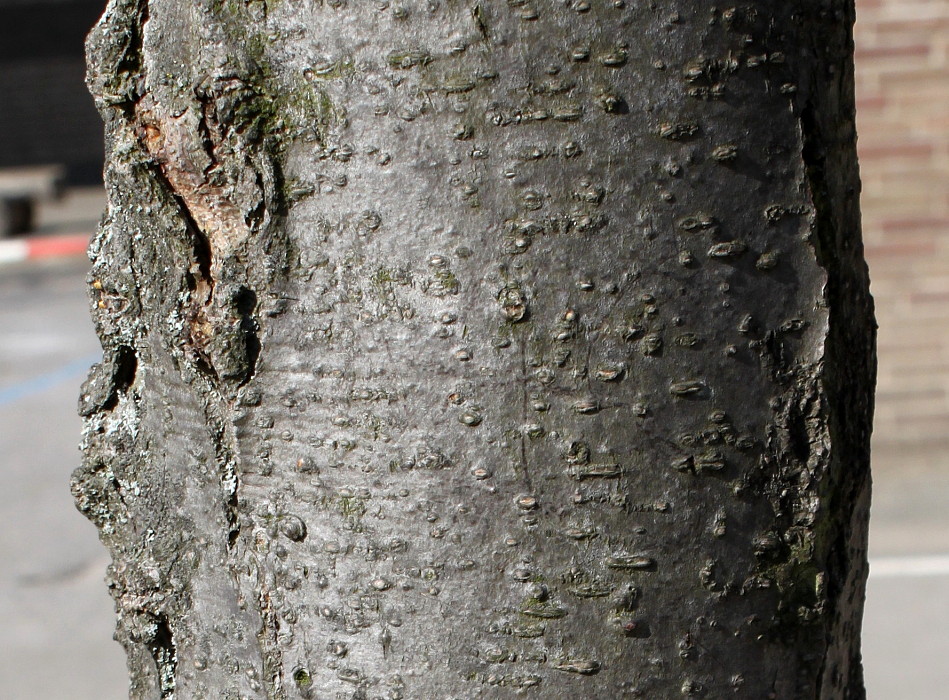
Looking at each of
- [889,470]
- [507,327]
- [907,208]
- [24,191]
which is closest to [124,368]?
[507,327]

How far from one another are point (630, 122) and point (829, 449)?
0.30m

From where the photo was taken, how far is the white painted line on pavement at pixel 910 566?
174 inches

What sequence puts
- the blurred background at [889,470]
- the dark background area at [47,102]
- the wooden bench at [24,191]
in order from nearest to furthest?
the blurred background at [889,470]
the wooden bench at [24,191]
the dark background area at [47,102]

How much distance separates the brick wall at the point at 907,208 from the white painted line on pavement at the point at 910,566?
75 centimetres

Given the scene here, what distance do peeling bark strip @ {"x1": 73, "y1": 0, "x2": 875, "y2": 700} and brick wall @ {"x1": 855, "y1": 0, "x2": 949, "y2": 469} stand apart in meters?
4.29

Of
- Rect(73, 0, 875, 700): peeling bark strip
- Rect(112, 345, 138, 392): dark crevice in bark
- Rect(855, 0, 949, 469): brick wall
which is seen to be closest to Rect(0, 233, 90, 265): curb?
Rect(855, 0, 949, 469): brick wall

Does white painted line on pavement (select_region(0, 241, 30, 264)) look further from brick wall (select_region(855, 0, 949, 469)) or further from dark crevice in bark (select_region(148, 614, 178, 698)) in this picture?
dark crevice in bark (select_region(148, 614, 178, 698))

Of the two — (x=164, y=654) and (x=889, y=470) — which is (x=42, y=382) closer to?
(x=889, y=470)

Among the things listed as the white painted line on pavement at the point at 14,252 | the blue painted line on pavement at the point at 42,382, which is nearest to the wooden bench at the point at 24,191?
the white painted line on pavement at the point at 14,252

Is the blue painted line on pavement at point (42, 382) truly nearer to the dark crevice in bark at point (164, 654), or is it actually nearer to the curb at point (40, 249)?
the curb at point (40, 249)

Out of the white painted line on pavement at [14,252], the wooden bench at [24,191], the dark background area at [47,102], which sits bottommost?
the white painted line on pavement at [14,252]

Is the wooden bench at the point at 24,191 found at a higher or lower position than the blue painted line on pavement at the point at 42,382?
higher

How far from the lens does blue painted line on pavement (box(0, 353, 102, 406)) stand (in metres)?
8.01

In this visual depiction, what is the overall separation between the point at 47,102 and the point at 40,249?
5622 mm
